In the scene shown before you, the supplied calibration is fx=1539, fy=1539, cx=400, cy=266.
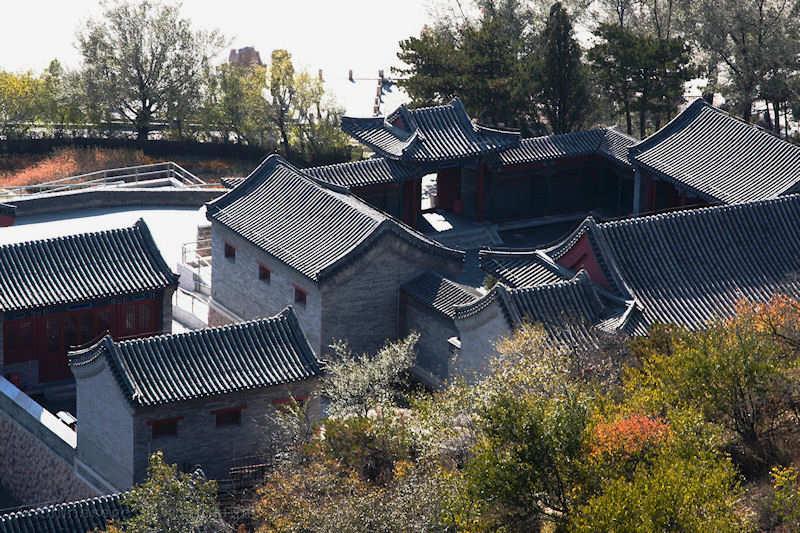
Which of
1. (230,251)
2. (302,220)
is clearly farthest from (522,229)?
(230,251)

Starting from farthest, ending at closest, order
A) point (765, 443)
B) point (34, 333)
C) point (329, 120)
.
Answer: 1. point (329, 120)
2. point (34, 333)
3. point (765, 443)

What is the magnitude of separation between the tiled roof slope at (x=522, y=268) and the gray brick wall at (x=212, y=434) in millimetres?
5582

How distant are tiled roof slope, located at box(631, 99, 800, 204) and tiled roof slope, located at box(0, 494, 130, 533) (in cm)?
1905

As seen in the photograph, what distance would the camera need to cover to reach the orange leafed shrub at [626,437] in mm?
21781

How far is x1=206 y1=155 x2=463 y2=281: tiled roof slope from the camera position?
36.0 meters

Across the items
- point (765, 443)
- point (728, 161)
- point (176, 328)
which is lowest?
point (176, 328)

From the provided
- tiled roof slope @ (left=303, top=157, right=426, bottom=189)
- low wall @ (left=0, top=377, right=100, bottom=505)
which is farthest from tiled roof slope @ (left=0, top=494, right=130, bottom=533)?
tiled roof slope @ (left=303, top=157, right=426, bottom=189)

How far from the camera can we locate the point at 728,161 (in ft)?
133

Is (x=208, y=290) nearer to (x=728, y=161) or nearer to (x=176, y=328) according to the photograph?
(x=176, y=328)

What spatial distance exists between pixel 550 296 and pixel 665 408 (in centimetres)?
835

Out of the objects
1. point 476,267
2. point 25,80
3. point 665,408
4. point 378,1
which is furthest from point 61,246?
point 378,1

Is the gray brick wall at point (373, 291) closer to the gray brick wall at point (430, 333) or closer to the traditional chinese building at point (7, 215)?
the gray brick wall at point (430, 333)

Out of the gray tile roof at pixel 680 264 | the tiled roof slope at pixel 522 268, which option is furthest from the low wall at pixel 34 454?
the tiled roof slope at pixel 522 268

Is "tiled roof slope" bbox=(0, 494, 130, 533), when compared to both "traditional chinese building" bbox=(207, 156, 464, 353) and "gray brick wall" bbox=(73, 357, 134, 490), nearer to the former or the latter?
"gray brick wall" bbox=(73, 357, 134, 490)
